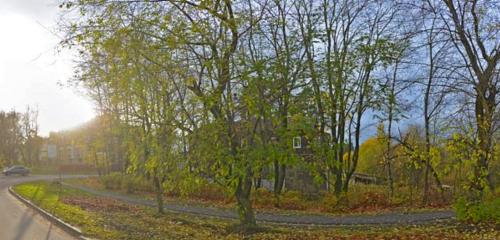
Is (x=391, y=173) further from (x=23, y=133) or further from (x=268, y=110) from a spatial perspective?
(x=23, y=133)

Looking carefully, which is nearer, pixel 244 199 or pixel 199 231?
pixel 244 199

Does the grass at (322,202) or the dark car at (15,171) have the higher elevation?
the dark car at (15,171)

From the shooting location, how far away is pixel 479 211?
13.2 m

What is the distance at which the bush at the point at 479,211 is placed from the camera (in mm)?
12922

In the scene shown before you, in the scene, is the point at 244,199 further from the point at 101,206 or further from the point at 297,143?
the point at 101,206

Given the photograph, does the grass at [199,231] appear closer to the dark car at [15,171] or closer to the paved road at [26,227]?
the paved road at [26,227]

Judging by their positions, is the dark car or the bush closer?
the bush

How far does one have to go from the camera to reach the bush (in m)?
12.9

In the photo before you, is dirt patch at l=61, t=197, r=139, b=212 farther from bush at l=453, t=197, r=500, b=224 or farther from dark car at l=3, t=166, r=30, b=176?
dark car at l=3, t=166, r=30, b=176

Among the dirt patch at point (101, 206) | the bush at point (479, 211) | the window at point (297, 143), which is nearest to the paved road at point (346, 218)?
the dirt patch at point (101, 206)

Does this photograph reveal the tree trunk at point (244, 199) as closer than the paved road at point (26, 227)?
No

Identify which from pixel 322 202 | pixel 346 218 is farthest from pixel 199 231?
pixel 322 202

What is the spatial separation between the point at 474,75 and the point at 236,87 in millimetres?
9074

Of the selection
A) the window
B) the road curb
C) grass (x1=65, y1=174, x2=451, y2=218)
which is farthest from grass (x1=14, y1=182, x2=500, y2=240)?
grass (x1=65, y1=174, x2=451, y2=218)
